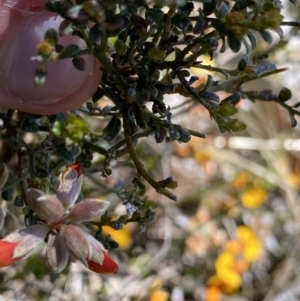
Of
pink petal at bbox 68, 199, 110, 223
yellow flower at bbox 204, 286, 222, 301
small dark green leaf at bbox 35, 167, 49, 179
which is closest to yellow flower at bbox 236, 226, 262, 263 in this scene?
yellow flower at bbox 204, 286, 222, 301

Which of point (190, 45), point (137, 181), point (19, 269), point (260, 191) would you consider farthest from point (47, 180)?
point (260, 191)

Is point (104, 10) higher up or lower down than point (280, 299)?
higher up

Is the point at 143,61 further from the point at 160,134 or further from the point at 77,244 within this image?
the point at 77,244

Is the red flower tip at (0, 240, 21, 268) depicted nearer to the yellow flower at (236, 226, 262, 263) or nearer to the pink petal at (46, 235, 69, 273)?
the pink petal at (46, 235, 69, 273)

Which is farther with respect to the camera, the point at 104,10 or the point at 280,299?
the point at 280,299

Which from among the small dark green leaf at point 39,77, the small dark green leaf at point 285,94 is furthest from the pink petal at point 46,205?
the small dark green leaf at point 285,94

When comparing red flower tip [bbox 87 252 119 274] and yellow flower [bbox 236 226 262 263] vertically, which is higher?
red flower tip [bbox 87 252 119 274]

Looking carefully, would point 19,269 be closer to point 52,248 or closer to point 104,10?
point 52,248
